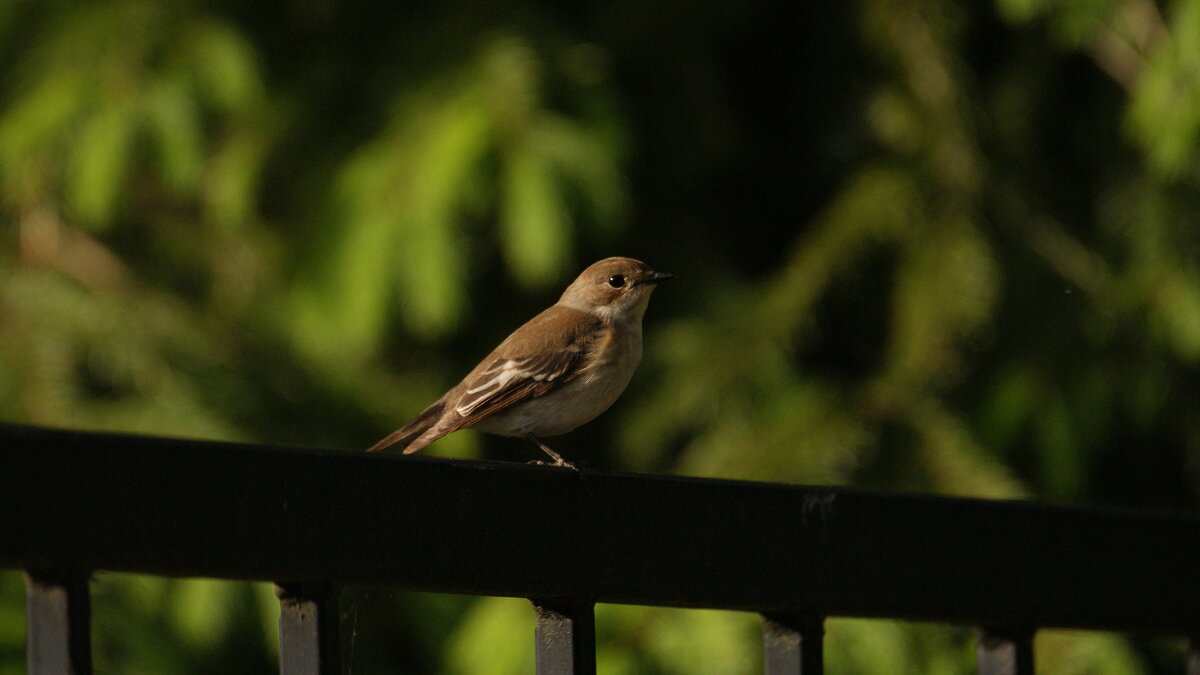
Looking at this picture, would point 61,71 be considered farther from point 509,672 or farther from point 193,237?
point 509,672

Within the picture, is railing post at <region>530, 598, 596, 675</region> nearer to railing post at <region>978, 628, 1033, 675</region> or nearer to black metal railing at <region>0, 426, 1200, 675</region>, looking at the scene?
black metal railing at <region>0, 426, 1200, 675</region>

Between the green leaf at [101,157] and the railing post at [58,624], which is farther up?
the green leaf at [101,157]

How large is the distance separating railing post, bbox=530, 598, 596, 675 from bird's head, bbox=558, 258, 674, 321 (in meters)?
2.25

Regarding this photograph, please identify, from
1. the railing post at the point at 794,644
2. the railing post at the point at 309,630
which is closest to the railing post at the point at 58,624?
the railing post at the point at 309,630

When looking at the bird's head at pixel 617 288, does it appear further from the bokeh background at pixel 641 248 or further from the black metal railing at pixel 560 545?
the black metal railing at pixel 560 545

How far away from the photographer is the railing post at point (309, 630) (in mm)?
1429

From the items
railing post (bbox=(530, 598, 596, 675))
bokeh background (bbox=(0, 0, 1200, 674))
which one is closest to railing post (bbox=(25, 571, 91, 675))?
railing post (bbox=(530, 598, 596, 675))

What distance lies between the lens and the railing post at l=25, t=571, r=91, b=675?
1242 millimetres

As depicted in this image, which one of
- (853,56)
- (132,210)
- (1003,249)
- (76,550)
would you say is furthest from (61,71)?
(76,550)

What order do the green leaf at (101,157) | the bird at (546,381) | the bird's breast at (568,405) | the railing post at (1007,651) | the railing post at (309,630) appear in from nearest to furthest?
the railing post at (309,630), the railing post at (1007,651), the bird at (546,381), the bird's breast at (568,405), the green leaf at (101,157)

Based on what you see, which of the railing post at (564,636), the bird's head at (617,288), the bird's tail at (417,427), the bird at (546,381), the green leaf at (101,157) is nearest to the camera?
the railing post at (564,636)

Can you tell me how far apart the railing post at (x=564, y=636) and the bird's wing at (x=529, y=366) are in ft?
5.00

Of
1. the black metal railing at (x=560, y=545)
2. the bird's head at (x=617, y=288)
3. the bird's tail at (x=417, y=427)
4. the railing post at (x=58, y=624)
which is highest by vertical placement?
the bird's head at (x=617, y=288)

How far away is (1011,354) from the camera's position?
4777mm
